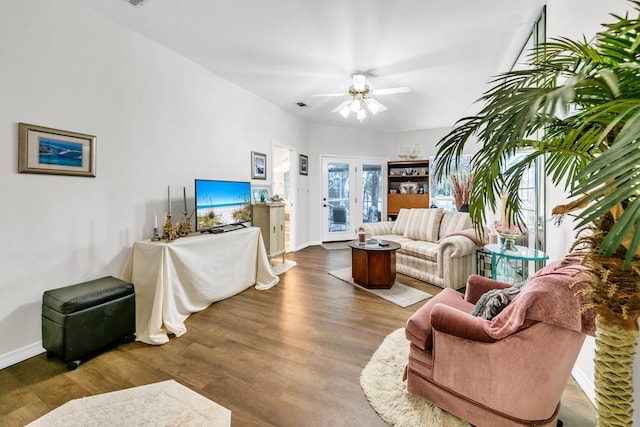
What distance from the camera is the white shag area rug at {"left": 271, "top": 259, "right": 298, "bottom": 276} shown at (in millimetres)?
4240

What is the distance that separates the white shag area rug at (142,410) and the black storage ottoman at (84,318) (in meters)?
0.46

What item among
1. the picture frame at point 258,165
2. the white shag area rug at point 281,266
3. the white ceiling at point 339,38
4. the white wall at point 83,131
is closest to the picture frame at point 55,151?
the white wall at point 83,131

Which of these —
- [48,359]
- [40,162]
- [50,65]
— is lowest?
[48,359]

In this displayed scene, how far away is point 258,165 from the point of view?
461 cm

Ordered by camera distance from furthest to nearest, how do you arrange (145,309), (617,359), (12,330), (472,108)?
(472,108), (145,309), (12,330), (617,359)

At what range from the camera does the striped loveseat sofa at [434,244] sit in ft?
11.2

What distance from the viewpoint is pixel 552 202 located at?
2127mm

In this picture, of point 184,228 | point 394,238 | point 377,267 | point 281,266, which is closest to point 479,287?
point 377,267

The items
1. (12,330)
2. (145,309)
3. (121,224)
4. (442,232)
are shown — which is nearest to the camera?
(12,330)

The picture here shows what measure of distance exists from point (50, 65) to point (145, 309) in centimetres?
213

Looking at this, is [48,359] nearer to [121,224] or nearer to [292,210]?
[121,224]

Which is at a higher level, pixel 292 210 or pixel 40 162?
pixel 40 162

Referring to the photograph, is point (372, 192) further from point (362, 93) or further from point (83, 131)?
point (83, 131)

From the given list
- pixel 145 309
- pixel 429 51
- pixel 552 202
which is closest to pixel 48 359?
pixel 145 309
